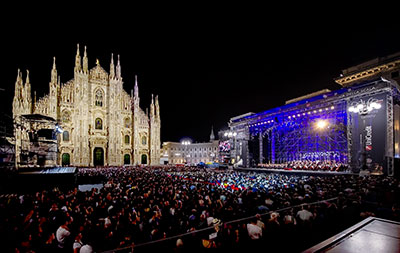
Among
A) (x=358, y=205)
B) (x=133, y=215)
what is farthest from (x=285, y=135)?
(x=133, y=215)

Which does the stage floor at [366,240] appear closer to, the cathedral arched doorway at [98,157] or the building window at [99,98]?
the cathedral arched doorway at [98,157]

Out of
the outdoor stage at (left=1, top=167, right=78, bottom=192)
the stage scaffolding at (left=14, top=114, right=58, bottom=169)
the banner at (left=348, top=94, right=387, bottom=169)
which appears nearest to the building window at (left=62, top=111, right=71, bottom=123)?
the stage scaffolding at (left=14, top=114, right=58, bottom=169)

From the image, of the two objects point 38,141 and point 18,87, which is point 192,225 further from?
point 18,87

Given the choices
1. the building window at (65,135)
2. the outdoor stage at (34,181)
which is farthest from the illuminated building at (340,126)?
the building window at (65,135)

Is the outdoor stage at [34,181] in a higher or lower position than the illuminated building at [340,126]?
lower

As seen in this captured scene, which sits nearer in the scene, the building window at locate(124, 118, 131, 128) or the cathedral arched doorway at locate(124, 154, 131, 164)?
the cathedral arched doorway at locate(124, 154, 131, 164)

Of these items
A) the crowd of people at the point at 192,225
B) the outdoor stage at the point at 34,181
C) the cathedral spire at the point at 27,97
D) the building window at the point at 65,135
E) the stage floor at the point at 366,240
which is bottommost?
the outdoor stage at the point at 34,181

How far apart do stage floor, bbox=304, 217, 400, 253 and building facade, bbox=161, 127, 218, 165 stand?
61541 millimetres

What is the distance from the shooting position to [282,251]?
353 cm

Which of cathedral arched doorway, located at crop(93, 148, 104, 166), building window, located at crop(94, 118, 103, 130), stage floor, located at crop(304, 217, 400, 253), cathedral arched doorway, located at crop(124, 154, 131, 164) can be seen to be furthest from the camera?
cathedral arched doorway, located at crop(124, 154, 131, 164)

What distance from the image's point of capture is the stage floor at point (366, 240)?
5.63 ft

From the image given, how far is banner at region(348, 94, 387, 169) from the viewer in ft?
47.7

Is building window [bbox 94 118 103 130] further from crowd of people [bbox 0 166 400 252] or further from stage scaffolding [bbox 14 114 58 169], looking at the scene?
crowd of people [bbox 0 166 400 252]

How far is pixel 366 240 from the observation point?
190 cm
